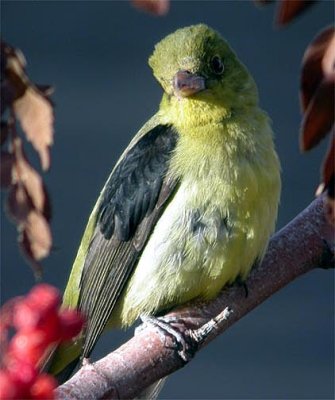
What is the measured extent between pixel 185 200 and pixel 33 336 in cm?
217

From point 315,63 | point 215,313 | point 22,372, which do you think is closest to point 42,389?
point 22,372

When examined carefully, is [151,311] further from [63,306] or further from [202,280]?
[63,306]

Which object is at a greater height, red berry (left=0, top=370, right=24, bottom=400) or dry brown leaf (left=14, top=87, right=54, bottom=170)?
dry brown leaf (left=14, top=87, right=54, bottom=170)

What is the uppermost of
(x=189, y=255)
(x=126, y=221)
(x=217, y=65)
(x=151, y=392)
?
(x=217, y=65)

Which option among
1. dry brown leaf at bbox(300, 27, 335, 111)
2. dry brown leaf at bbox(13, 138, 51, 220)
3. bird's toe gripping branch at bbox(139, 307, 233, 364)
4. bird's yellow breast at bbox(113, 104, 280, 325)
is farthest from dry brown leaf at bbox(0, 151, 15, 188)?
bird's yellow breast at bbox(113, 104, 280, 325)

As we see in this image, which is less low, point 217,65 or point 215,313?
point 217,65

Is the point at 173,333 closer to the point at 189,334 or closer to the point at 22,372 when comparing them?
the point at 189,334

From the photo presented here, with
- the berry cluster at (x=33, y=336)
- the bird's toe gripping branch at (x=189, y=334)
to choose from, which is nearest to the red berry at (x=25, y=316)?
the berry cluster at (x=33, y=336)

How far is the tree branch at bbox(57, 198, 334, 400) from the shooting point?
7.98ft

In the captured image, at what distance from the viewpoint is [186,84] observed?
3.58 metres

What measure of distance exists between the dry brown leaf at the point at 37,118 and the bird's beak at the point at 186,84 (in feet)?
6.71

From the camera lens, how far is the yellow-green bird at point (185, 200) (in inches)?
137

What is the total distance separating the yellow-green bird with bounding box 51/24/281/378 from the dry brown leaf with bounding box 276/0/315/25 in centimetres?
229

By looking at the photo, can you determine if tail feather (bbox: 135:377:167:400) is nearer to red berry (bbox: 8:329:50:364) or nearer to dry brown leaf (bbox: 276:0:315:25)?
red berry (bbox: 8:329:50:364)
